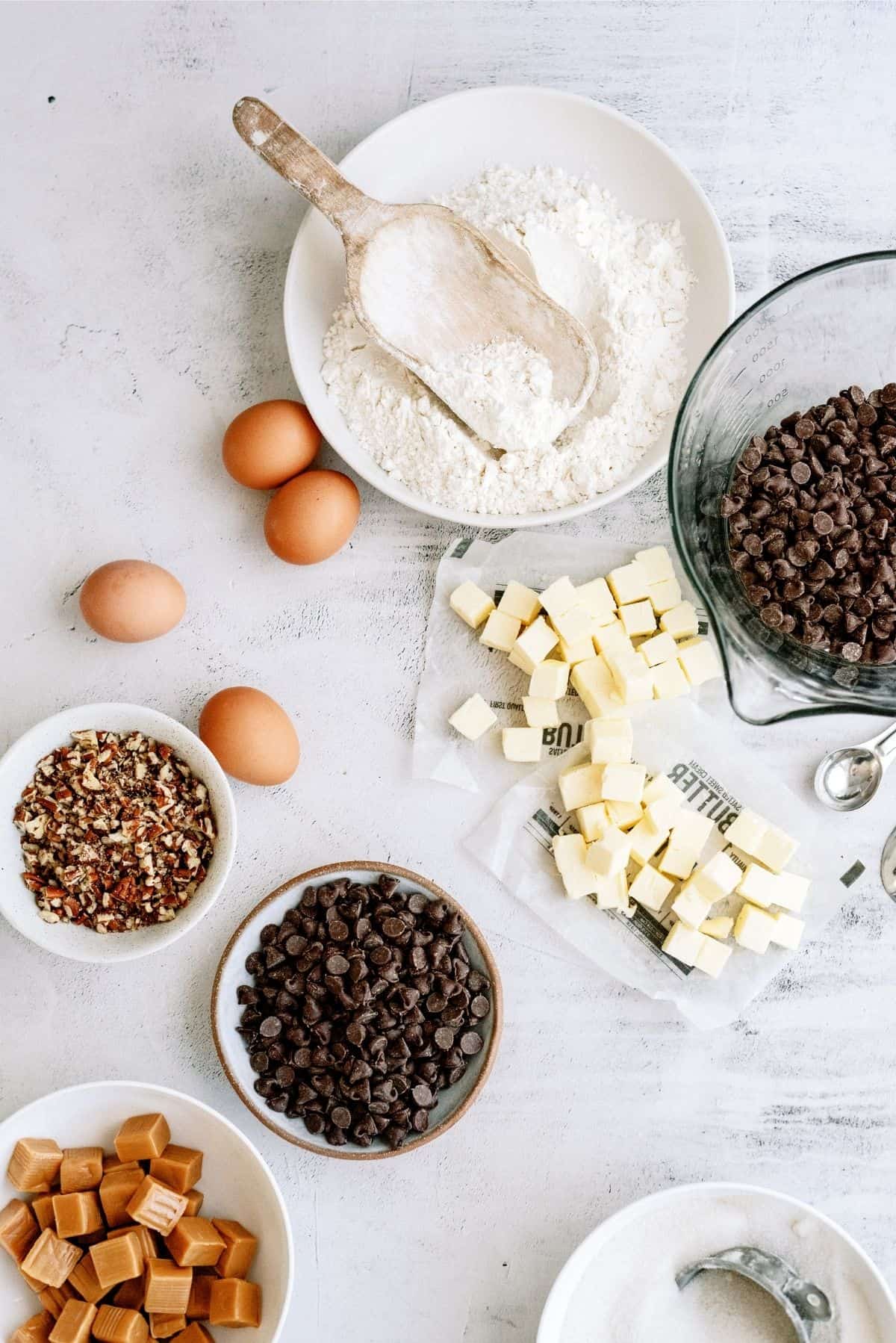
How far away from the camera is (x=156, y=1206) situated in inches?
54.5

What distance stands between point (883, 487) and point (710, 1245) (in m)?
1.11

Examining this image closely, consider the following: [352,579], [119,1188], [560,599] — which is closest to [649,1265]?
[119,1188]

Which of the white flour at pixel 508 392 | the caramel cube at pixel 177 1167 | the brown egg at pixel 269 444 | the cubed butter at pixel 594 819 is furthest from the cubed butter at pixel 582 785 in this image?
the caramel cube at pixel 177 1167

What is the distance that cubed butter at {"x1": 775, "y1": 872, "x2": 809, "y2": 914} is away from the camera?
4.86ft

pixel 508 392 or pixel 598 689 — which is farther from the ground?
pixel 508 392

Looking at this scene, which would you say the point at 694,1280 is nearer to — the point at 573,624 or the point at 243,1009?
the point at 243,1009

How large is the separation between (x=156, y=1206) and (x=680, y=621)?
44.6 inches

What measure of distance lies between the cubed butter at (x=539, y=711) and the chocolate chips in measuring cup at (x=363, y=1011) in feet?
1.02

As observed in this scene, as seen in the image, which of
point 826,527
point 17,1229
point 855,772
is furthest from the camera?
point 855,772

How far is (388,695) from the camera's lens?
156cm

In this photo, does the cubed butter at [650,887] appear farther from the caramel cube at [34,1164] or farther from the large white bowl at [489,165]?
the caramel cube at [34,1164]

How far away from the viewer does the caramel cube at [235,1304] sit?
137cm

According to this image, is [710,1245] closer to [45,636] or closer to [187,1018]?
[187,1018]

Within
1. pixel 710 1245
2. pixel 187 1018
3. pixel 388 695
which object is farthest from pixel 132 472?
pixel 710 1245
